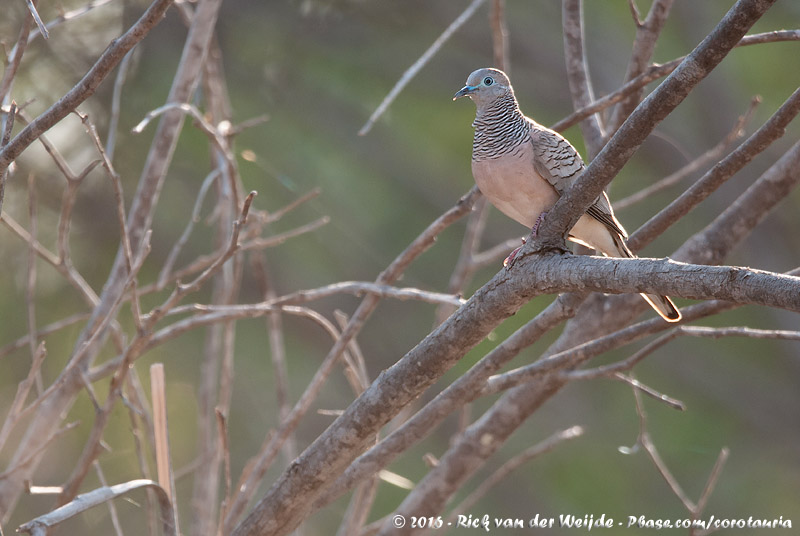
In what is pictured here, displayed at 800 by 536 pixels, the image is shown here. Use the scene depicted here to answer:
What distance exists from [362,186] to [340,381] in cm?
155

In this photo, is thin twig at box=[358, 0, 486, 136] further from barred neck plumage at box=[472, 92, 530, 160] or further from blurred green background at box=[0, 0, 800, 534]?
blurred green background at box=[0, 0, 800, 534]

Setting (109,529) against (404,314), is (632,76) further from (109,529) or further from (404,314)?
(109,529)

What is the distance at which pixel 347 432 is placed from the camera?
6.38ft

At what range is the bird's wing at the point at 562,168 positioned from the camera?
101 inches

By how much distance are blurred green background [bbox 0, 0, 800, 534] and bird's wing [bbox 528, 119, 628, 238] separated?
324 centimetres

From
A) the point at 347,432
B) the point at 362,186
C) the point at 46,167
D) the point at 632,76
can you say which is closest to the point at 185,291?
the point at 347,432

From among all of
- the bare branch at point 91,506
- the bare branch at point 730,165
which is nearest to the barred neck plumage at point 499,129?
the bare branch at point 730,165

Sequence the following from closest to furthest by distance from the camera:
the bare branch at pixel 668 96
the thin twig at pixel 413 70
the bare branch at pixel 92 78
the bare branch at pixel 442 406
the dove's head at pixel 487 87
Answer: the bare branch at pixel 668 96 < the bare branch at pixel 92 78 < the bare branch at pixel 442 406 < the thin twig at pixel 413 70 < the dove's head at pixel 487 87

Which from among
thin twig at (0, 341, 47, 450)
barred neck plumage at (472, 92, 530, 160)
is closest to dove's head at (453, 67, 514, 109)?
barred neck plumage at (472, 92, 530, 160)

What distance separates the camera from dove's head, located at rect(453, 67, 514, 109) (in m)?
2.92

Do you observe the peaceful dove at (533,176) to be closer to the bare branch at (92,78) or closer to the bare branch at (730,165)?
the bare branch at (730,165)

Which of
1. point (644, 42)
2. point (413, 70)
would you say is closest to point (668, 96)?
point (413, 70)

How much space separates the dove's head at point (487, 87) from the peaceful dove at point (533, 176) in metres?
0.17

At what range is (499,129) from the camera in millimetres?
2770
